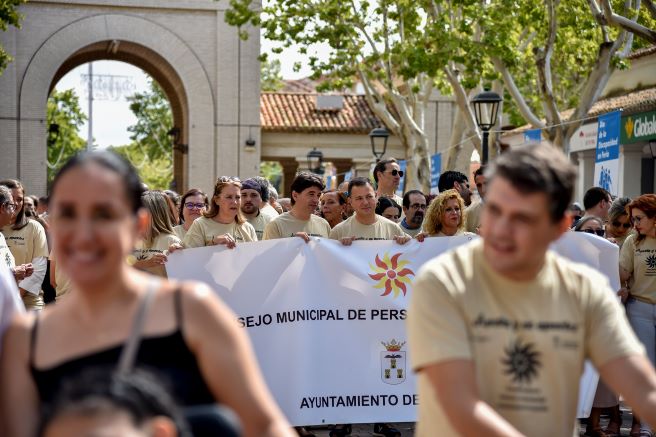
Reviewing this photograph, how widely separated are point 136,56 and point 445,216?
3189cm

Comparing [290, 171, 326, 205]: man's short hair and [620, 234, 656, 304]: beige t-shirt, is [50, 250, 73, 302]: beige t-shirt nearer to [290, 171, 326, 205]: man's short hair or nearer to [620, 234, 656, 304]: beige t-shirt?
[290, 171, 326, 205]: man's short hair

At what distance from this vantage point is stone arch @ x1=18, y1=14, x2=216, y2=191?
37906 millimetres

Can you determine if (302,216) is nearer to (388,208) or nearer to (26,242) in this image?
(388,208)

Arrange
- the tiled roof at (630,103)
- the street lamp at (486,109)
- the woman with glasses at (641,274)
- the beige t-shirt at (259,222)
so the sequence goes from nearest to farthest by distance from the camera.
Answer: the woman with glasses at (641,274), the beige t-shirt at (259,222), the street lamp at (486,109), the tiled roof at (630,103)

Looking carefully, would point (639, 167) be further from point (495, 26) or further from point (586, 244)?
point (586, 244)

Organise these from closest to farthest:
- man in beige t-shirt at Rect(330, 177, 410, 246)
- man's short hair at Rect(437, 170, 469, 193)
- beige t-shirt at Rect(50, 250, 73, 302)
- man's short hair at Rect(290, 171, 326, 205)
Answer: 1. beige t-shirt at Rect(50, 250, 73, 302)
2. man in beige t-shirt at Rect(330, 177, 410, 246)
3. man's short hair at Rect(290, 171, 326, 205)
4. man's short hair at Rect(437, 170, 469, 193)

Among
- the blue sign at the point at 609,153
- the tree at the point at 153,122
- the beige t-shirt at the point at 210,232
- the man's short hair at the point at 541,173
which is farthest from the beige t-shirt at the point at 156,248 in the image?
the tree at the point at 153,122

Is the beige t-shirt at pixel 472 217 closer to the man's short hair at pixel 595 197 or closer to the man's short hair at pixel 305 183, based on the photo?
the man's short hair at pixel 305 183

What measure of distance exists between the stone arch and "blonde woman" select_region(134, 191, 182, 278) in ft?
91.7

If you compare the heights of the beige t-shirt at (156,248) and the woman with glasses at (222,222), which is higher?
the woman with glasses at (222,222)

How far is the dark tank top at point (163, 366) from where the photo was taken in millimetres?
3008

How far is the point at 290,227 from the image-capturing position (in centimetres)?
1102

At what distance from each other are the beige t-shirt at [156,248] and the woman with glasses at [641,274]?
12.1ft

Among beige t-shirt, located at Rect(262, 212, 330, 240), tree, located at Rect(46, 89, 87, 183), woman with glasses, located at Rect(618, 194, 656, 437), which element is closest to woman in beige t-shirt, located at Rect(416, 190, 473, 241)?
beige t-shirt, located at Rect(262, 212, 330, 240)
